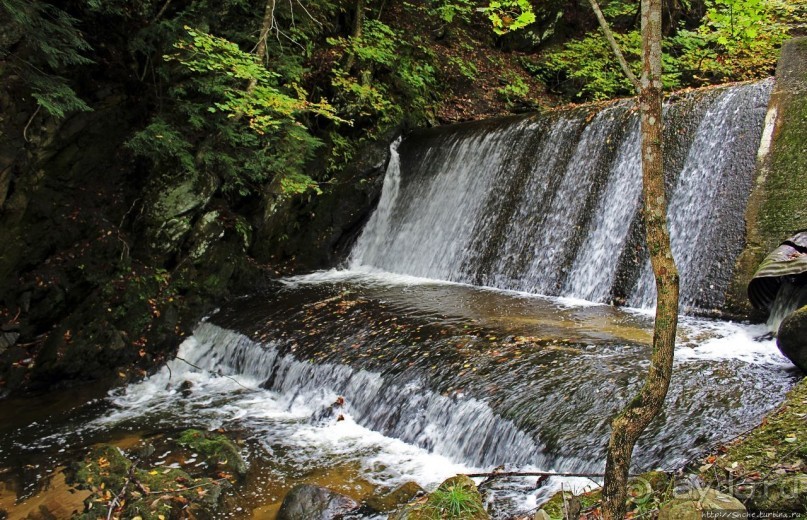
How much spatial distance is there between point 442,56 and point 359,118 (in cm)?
463

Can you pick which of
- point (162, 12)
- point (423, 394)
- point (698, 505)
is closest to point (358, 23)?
point (162, 12)

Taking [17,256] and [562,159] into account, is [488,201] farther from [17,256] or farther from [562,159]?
[17,256]

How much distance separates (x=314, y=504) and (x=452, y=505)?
1.35 meters

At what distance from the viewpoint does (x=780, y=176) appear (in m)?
6.40

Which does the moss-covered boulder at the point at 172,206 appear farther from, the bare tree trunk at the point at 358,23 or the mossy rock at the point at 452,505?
the mossy rock at the point at 452,505

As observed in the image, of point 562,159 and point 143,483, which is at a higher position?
point 562,159

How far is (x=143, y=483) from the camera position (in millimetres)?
4375

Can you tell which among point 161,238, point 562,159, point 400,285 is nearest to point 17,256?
point 161,238

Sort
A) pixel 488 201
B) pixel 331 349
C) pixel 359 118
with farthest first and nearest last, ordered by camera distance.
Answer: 1. pixel 359 118
2. pixel 488 201
3. pixel 331 349

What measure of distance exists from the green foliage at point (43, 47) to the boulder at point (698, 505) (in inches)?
260

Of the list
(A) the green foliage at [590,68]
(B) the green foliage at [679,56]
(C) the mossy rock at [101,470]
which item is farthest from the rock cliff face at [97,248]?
(A) the green foliage at [590,68]

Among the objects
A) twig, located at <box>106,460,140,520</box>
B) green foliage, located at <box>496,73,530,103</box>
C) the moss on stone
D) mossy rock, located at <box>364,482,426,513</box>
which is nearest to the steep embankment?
twig, located at <box>106,460,140,520</box>

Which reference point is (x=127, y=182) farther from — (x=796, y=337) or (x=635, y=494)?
(x=796, y=337)

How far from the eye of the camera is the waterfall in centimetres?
715
